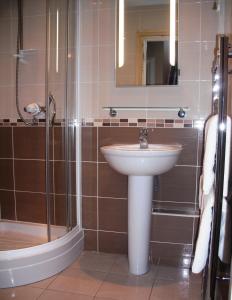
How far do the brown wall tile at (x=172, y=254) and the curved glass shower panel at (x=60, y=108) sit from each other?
0.64 m

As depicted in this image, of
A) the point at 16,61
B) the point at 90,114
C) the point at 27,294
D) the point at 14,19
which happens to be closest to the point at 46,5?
the point at 14,19

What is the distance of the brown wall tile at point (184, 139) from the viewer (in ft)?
Result: 6.62

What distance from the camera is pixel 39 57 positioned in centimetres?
221

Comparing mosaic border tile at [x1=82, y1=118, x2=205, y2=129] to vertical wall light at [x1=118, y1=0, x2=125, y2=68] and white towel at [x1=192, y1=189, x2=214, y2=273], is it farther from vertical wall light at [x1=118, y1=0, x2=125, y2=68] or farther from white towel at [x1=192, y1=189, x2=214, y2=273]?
white towel at [x1=192, y1=189, x2=214, y2=273]

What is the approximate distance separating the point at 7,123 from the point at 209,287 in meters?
1.79

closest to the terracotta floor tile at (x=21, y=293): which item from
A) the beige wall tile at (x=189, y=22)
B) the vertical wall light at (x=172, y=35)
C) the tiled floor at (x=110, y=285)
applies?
the tiled floor at (x=110, y=285)

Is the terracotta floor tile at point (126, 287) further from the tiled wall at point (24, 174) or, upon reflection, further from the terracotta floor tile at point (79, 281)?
the tiled wall at point (24, 174)

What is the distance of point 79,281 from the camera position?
6.07 feet

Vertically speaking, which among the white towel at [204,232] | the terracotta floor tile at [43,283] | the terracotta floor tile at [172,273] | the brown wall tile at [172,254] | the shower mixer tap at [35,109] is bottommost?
the terracotta floor tile at [172,273]

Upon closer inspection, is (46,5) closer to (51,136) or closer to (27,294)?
(51,136)

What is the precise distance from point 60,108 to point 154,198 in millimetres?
924

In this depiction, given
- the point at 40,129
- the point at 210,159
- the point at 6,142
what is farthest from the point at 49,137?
the point at 210,159

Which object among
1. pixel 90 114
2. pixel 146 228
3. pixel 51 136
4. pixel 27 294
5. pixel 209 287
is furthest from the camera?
pixel 90 114

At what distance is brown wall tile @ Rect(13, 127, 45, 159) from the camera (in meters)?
2.24
